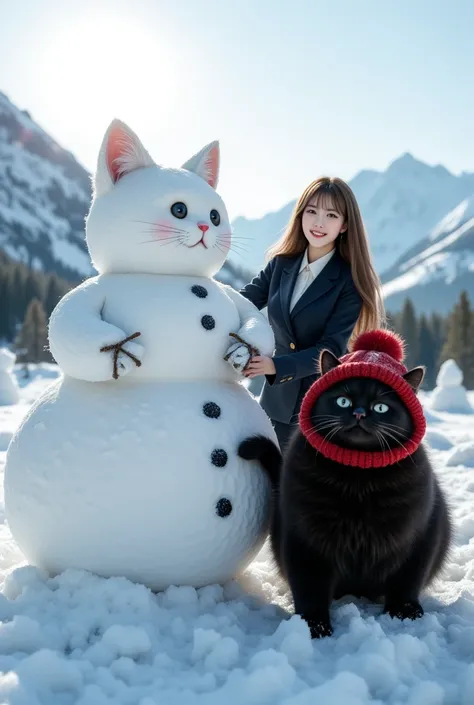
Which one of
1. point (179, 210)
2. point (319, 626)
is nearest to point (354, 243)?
point (179, 210)

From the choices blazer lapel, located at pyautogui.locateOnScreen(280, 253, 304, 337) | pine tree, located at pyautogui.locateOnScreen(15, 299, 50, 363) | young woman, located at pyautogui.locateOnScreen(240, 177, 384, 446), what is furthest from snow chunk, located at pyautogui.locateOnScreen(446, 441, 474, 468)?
pine tree, located at pyautogui.locateOnScreen(15, 299, 50, 363)

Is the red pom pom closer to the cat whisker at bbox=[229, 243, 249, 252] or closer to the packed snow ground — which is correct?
the cat whisker at bbox=[229, 243, 249, 252]

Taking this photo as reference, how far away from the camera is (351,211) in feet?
10.6

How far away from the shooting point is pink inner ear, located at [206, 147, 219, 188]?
3.03m

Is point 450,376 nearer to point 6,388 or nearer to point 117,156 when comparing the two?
point 6,388

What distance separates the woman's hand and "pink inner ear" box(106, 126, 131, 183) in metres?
1.03

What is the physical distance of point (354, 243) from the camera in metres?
3.28

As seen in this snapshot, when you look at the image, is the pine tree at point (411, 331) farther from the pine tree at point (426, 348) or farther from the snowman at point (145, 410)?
the snowman at point (145, 410)

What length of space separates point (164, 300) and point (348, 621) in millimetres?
1447

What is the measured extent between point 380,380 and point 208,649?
1055mm

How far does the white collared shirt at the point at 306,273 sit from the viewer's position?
3.34 meters

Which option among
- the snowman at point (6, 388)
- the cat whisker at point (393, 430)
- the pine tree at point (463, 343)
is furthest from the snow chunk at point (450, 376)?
the pine tree at point (463, 343)

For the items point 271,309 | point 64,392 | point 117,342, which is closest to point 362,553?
point 117,342

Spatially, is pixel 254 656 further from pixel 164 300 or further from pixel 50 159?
pixel 50 159
